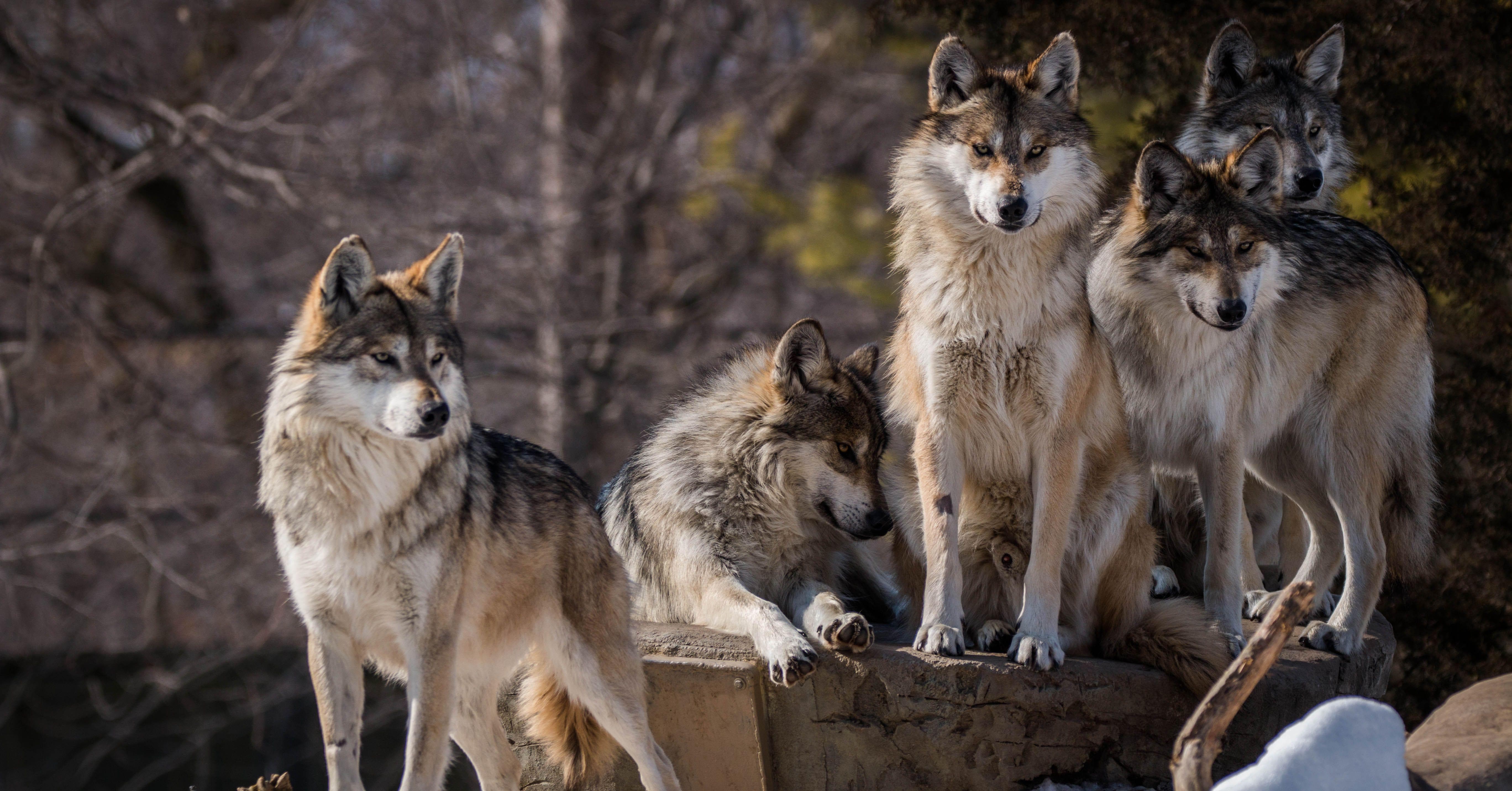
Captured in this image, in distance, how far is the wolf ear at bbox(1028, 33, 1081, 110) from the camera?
479 centimetres

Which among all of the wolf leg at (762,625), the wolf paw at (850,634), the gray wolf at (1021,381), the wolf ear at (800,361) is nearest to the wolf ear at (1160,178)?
the gray wolf at (1021,381)

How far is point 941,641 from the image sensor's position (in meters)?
4.70

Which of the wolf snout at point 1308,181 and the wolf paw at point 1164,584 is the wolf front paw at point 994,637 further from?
the wolf snout at point 1308,181

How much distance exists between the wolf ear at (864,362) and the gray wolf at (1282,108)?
1.75m

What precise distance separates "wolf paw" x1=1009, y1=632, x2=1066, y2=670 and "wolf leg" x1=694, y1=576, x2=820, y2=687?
77 cm

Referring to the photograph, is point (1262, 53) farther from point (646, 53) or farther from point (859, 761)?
point (646, 53)

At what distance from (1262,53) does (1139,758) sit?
438 cm

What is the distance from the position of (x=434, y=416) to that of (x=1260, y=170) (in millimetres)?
3471

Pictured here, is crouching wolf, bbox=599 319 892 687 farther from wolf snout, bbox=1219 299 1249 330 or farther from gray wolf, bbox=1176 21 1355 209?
gray wolf, bbox=1176 21 1355 209

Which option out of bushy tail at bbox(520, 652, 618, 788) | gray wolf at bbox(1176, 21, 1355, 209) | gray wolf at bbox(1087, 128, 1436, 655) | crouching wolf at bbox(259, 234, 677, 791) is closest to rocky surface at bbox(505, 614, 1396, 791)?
bushy tail at bbox(520, 652, 618, 788)

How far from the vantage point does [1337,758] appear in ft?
10.7

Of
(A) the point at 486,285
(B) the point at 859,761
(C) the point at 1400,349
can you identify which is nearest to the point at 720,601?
(B) the point at 859,761

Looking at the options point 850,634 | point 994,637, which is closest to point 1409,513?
point 994,637

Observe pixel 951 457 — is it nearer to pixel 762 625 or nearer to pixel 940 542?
pixel 940 542
